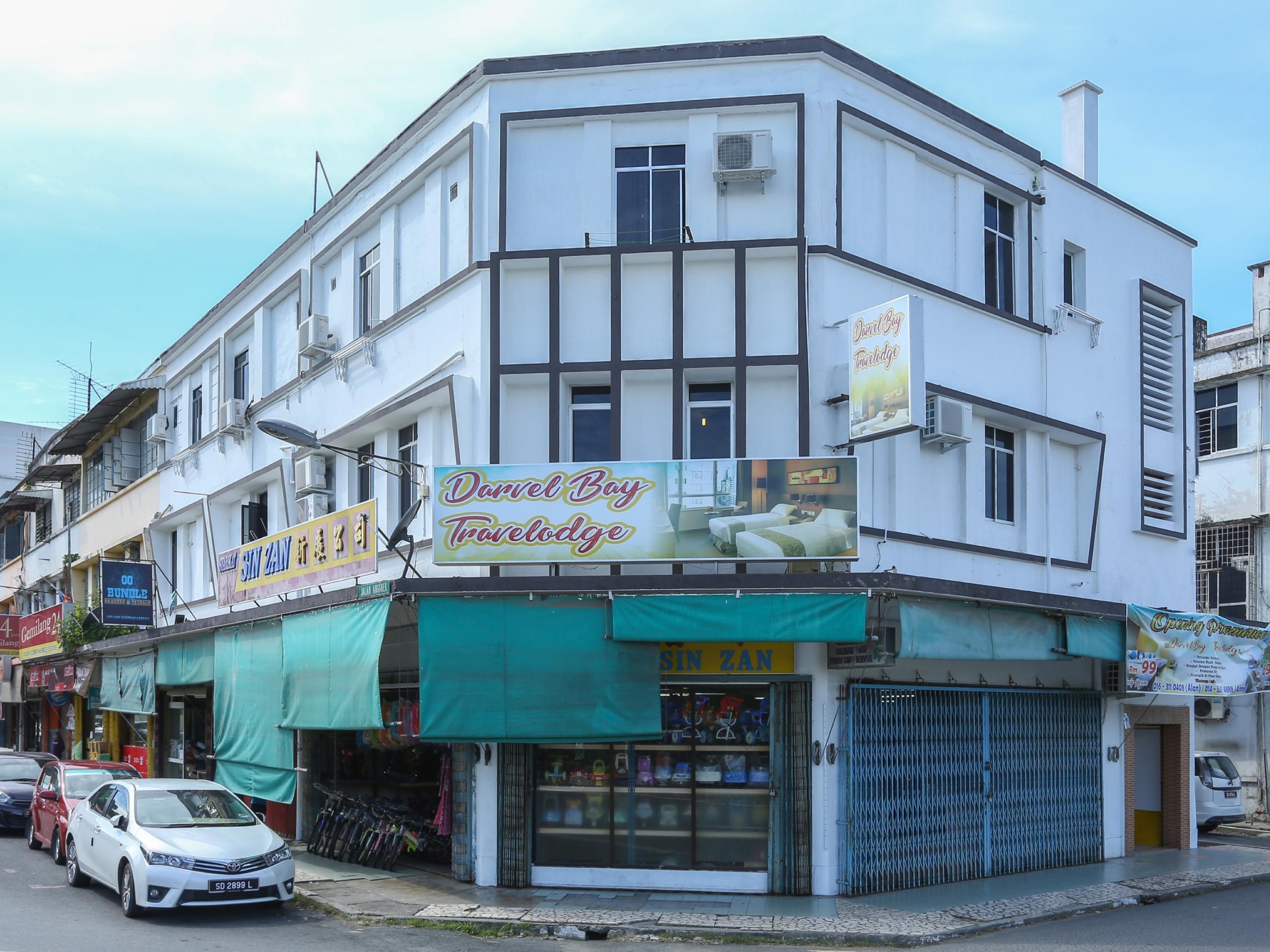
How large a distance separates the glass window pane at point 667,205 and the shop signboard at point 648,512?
3.34 metres

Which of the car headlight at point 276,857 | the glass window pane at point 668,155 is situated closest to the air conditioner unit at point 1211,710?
the glass window pane at point 668,155

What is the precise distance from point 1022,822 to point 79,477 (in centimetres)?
2927

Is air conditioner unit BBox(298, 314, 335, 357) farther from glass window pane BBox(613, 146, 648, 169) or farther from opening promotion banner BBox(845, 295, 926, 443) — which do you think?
opening promotion banner BBox(845, 295, 926, 443)

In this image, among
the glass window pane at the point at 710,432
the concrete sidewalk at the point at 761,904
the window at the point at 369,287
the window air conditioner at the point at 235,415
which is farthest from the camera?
the window air conditioner at the point at 235,415

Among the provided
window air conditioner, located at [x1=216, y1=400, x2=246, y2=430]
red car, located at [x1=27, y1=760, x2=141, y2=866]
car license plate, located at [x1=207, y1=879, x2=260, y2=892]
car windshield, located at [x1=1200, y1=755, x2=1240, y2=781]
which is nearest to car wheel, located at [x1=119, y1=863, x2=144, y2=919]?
car license plate, located at [x1=207, y1=879, x2=260, y2=892]

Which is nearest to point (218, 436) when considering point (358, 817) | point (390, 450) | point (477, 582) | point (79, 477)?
point (390, 450)

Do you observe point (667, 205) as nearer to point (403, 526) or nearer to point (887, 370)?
point (887, 370)

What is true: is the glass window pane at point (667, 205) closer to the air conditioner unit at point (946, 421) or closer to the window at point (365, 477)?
the air conditioner unit at point (946, 421)

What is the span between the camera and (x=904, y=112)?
643 inches

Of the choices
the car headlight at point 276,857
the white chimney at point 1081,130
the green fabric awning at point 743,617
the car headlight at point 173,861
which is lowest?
the car headlight at point 276,857

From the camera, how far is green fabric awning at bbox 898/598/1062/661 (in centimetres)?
1403

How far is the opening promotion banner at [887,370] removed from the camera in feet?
44.2

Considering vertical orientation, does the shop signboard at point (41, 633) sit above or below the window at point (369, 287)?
below

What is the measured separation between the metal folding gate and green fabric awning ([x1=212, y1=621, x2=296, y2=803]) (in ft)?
26.1
